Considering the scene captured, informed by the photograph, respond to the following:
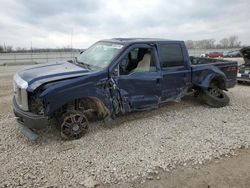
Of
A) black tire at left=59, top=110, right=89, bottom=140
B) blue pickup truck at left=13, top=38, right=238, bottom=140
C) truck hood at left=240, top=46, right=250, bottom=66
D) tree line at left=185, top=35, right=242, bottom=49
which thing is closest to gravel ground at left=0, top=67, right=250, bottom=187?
black tire at left=59, top=110, right=89, bottom=140

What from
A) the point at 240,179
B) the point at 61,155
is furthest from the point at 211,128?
the point at 61,155

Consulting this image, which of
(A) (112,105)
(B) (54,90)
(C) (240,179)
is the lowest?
(C) (240,179)

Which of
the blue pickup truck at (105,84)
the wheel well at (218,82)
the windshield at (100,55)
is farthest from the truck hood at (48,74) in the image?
the wheel well at (218,82)

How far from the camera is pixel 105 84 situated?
15.6 ft

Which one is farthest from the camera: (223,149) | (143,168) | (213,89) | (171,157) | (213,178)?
(213,89)

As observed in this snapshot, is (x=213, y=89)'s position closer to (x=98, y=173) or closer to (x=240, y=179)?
(x=240, y=179)

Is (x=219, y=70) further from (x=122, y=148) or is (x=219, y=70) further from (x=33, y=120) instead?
(x=33, y=120)

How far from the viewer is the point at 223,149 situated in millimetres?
4328

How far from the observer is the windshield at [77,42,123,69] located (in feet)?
16.6

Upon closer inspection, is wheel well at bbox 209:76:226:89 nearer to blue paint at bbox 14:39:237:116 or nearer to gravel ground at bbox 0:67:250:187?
blue paint at bbox 14:39:237:116

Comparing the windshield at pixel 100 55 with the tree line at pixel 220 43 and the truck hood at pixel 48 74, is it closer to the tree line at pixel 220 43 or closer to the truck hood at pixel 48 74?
the truck hood at pixel 48 74

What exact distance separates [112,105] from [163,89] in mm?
1468

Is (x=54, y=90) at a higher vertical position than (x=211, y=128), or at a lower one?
higher

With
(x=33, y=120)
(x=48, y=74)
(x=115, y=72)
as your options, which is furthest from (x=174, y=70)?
(x=33, y=120)
